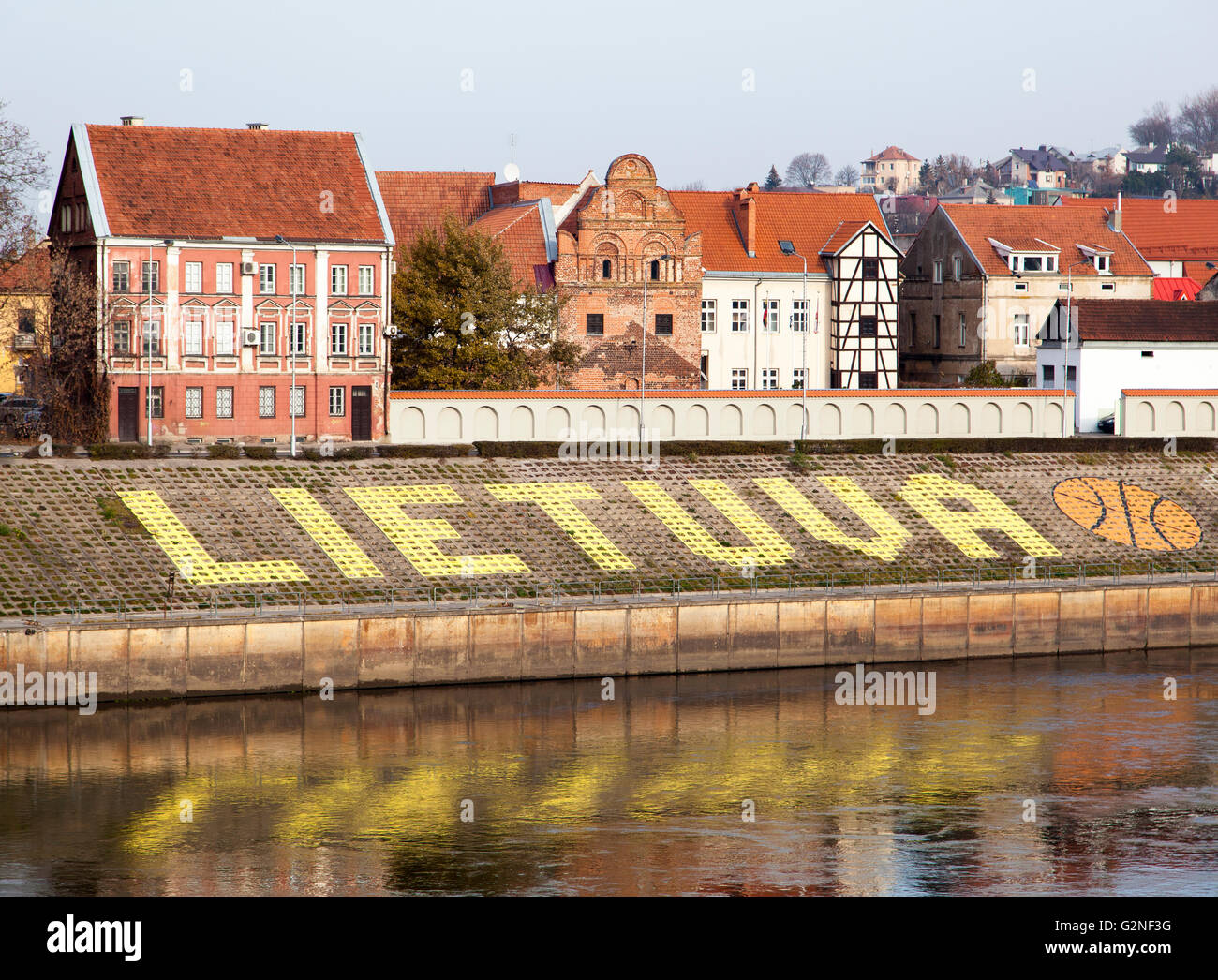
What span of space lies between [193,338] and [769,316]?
4280 cm

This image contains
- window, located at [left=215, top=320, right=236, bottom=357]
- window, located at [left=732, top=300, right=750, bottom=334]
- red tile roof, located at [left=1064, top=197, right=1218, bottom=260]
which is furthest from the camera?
red tile roof, located at [left=1064, top=197, right=1218, bottom=260]

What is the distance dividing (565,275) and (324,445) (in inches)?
1273

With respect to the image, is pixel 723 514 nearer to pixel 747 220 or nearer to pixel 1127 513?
pixel 1127 513

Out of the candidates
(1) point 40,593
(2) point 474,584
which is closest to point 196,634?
(1) point 40,593

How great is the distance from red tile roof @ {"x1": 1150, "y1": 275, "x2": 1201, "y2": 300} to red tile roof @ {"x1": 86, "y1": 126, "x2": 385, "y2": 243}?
66.8 metres

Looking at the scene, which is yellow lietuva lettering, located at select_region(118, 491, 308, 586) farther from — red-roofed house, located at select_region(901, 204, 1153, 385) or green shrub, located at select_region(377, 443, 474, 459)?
red-roofed house, located at select_region(901, 204, 1153, 385)

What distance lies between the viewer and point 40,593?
191ft

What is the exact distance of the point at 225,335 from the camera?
79.2 meters

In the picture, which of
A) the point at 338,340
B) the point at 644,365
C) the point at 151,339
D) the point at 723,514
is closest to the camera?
the point at 723,514

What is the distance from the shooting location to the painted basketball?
77188 millimetres

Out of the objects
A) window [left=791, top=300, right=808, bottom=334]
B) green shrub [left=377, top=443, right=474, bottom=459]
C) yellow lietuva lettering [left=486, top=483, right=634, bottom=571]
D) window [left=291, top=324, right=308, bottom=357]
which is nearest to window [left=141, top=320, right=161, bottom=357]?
window [left=291, top=324, right=308, bottom=357]

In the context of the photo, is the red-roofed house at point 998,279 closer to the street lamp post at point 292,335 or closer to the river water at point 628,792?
the street lamp post at point 292,335

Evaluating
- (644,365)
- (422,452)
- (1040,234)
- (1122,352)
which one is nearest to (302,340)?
(422,452)

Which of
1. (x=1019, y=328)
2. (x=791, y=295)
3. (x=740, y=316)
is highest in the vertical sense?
(x=791, y=295)
